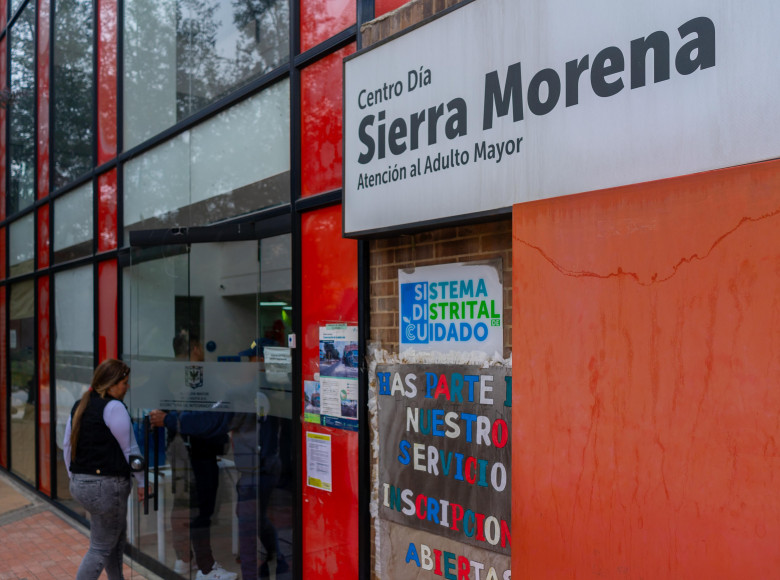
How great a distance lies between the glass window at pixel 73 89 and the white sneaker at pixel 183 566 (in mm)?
4493

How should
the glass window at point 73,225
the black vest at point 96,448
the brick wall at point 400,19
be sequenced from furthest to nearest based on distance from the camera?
the glass window at point 73,225 < the black vest at point 96,448 < the brick wall at point 400,19

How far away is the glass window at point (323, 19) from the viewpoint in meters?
4.73

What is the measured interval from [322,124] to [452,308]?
65.4 inches

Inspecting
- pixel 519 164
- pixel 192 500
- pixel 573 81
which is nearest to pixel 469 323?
pixel 519 164

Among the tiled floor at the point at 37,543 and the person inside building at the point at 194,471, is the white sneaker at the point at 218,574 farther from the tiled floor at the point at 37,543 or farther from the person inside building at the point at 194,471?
the tiled floor at the point at 37,543

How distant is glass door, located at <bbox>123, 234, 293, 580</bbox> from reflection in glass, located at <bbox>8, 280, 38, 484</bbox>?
4681mm

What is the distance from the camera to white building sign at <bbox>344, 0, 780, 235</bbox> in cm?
263

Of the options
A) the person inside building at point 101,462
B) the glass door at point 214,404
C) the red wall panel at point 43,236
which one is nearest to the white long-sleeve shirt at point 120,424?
the person inside building at point 101,462

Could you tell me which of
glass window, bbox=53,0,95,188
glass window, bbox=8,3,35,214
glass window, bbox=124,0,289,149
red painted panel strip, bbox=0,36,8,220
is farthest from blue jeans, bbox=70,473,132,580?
red painted panel strip, bbox=0,36,8,220

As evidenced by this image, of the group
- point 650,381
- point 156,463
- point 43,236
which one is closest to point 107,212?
point 43,236

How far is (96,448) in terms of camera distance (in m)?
5.39

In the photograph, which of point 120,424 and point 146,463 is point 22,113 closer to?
point 146,463

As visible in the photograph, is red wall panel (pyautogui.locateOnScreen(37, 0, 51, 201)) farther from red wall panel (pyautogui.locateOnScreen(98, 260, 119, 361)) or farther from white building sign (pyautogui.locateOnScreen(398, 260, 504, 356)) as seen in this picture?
white building sign (pyautogui.locateOnScreen(398, 260, 504, 356))

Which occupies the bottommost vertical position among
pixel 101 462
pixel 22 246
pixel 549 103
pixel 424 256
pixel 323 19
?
pixel 101 462
